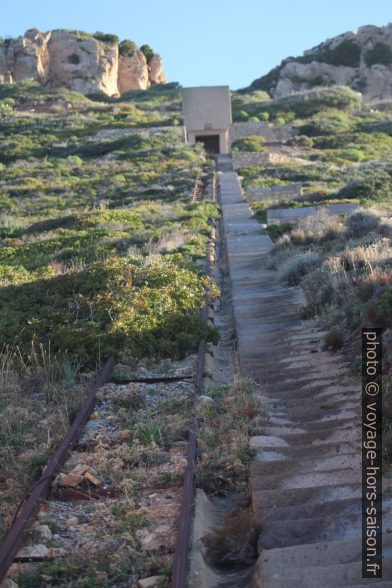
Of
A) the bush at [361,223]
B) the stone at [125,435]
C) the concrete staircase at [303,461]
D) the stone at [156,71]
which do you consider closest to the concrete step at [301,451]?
the concrete staircase at [303,461]

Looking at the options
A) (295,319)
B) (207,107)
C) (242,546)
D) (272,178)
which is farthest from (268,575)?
(207,107)

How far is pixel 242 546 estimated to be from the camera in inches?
204

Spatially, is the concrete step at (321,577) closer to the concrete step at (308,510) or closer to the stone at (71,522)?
the concrete step at (308,510)

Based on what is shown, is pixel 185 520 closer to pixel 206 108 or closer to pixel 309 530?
pixel 309 530

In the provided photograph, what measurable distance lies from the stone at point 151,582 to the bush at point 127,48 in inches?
4142

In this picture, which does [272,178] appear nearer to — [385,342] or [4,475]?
[385,342]

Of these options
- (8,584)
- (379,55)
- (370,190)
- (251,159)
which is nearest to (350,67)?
(379,55)

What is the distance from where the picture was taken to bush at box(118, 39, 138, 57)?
103269mm

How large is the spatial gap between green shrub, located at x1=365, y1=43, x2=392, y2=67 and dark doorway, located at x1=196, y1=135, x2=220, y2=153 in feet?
159

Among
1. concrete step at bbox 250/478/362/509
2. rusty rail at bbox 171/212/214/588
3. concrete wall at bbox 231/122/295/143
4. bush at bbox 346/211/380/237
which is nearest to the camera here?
rusty rail at bbox 171/212/214/588

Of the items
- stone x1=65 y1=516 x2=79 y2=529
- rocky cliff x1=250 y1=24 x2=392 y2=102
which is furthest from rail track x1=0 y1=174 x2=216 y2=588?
rocky cliff x1=250 y1=24 x2=392 y2=102

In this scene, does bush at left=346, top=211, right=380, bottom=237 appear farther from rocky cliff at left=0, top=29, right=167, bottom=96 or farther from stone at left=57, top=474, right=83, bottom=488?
rocky cliff at left=0, top=29, right=167, bottom=96

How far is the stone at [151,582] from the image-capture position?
14.9 ft

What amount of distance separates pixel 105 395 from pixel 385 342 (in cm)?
331
